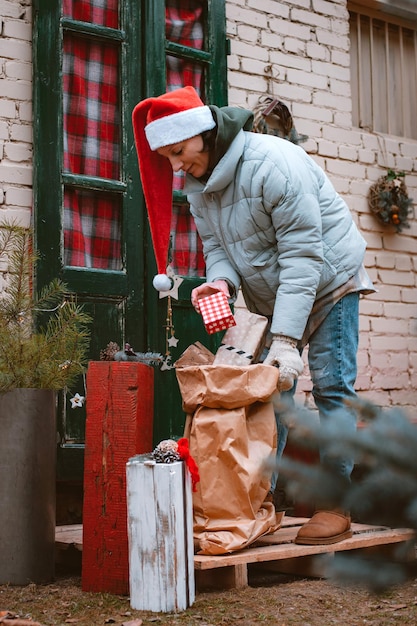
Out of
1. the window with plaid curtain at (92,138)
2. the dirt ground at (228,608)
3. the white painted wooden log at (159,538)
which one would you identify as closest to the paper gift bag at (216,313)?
the white painted wooden log at (159,538)

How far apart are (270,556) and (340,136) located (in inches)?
121

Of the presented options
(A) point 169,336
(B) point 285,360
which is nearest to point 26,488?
(B) point 285,360

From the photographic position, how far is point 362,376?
4.83 meters

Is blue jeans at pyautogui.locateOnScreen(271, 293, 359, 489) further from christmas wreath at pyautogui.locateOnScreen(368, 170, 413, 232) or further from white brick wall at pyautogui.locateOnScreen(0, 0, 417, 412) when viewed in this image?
christmas wreath at pyautogui.locateOnScreen(368, 170, 413, 232)

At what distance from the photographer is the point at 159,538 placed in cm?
232

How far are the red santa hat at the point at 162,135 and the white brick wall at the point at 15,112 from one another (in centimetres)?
97

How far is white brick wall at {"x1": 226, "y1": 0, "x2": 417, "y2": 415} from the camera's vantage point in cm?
464

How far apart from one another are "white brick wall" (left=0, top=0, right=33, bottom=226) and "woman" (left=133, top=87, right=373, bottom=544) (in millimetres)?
1012

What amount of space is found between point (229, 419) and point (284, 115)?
2521 millimetres

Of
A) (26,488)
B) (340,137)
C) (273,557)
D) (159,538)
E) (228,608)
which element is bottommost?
(228,608)

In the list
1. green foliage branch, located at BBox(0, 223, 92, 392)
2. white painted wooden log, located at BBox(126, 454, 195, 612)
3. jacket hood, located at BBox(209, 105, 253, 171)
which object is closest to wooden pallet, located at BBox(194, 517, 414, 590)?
white painted wooden log, located at BBox(126, 454, 195, 612)

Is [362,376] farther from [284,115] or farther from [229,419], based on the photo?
[229,419]

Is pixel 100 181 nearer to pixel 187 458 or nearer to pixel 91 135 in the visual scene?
pixel 91 135

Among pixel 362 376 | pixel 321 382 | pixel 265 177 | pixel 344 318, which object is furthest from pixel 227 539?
pixel 362 376
